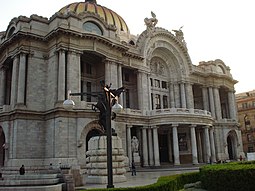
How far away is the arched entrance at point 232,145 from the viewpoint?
5238 cm

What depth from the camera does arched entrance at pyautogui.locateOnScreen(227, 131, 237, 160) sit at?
52.4 meters

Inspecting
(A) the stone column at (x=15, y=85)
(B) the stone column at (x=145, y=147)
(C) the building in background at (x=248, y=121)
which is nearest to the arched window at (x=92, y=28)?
(A) the stone column at (x=15, y=85)

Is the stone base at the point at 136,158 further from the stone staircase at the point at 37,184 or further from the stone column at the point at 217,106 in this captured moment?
the stone column at the point at 217,106

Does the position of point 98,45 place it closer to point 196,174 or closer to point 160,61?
point 160,61

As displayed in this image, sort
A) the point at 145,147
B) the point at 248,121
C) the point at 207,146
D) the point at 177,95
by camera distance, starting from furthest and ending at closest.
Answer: the point at 248,121 < the point at 177,95 < the point at 207,146 < the point at 145,147

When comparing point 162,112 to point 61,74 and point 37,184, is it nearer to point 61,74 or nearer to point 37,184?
point 61,74

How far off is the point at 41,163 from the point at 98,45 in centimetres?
1549

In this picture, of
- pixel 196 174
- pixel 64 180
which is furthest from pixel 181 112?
pixel 64 180

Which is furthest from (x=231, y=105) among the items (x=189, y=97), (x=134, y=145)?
(x=134, y=145)

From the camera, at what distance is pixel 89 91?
1587 inches

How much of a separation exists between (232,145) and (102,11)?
3391 centimetres

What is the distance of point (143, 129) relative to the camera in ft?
128

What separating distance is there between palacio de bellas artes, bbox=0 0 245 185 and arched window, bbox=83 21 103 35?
13 centimetres

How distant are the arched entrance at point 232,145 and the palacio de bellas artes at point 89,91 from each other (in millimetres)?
3191
